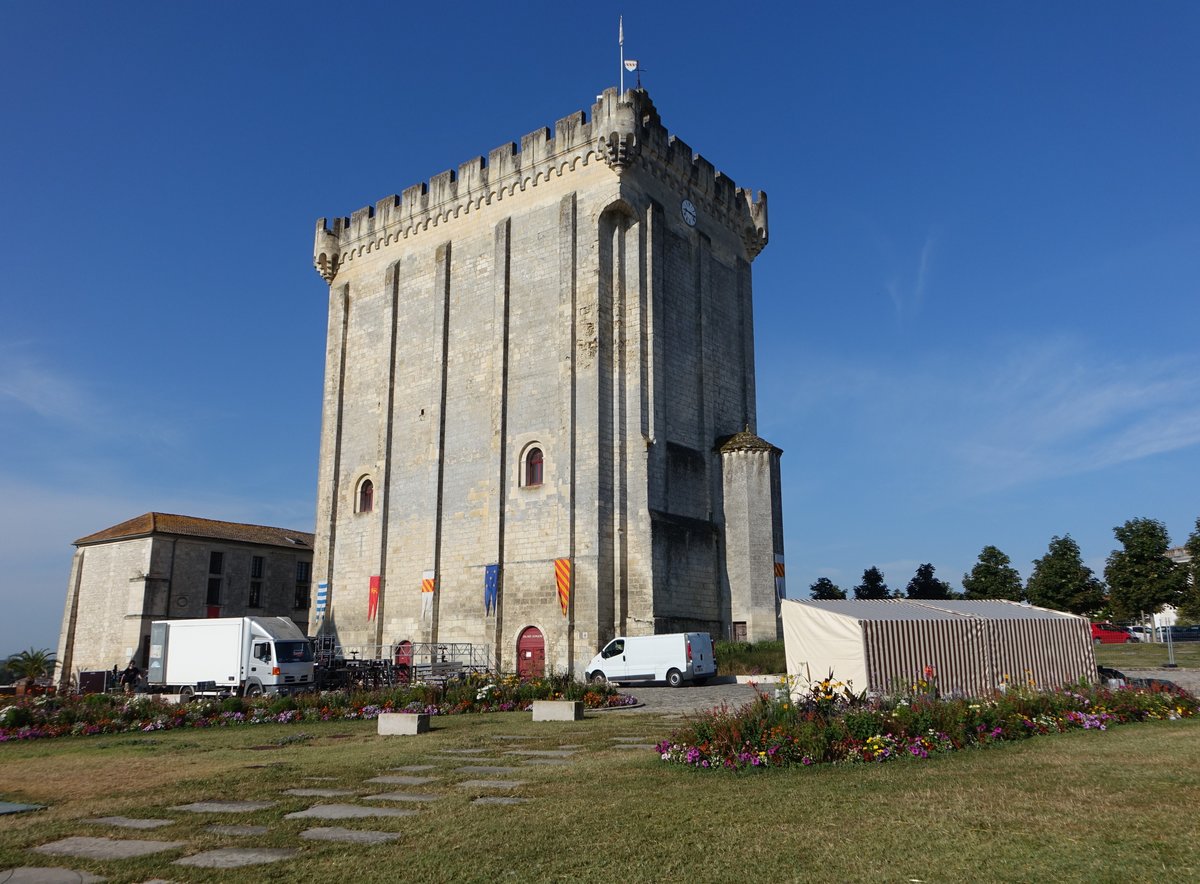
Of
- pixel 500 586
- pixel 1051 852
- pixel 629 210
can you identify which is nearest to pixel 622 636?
pixel 500 586

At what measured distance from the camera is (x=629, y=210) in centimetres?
3091

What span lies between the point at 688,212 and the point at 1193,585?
28.5 metres

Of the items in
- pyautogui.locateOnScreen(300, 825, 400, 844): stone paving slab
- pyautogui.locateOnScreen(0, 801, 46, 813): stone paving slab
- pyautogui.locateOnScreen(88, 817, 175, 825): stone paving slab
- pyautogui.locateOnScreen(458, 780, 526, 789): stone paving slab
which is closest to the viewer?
pyautogui.locateOnScreen(300, 825, 400, 844): stone paving slab

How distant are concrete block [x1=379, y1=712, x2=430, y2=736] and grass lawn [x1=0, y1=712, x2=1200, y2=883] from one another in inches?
124

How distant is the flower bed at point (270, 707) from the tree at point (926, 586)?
2755 centimetres

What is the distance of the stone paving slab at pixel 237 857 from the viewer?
20.2 feet

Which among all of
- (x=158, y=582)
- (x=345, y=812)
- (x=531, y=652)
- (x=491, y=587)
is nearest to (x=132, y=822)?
(x=345, y=812)

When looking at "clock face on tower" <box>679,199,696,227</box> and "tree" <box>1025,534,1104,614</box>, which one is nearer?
"clock face on tower" <box>679,199,696,227</box>

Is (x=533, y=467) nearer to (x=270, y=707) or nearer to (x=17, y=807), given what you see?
(x=270, y=707)

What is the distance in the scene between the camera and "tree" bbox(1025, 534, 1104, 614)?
43.5 metres

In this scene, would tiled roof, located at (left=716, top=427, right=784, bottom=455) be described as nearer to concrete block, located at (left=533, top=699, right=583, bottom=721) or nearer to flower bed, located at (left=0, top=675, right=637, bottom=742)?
flower bed, located at (left=0, top=675, right=637, bottom=742)

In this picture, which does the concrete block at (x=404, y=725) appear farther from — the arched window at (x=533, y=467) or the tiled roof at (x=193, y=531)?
the tiled roof at (x=193, y=531)

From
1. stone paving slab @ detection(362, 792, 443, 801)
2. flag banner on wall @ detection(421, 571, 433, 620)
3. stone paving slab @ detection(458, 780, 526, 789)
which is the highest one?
flag banner on wall @ detection(421, 571, 433, 620)

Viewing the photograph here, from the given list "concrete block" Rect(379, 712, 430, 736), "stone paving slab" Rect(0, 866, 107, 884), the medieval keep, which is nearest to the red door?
the medieval keep
